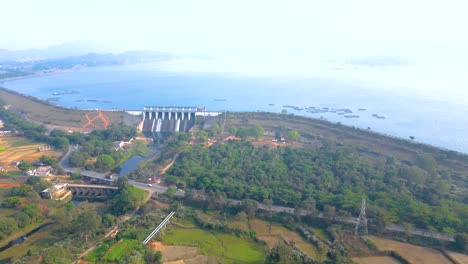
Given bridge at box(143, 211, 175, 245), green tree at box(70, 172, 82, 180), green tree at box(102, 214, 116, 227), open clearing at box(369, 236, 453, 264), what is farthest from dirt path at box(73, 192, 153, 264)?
open clearing at box(369, 236, 453, 264)

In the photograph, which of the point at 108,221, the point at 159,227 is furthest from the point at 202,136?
the point at 159,227

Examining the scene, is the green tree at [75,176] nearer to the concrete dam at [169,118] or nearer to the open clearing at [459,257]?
the concrete dam at [169,118]

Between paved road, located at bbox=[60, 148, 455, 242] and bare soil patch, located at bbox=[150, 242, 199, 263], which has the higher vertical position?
paved road, located at bbox=[60, 148, 455, 242]

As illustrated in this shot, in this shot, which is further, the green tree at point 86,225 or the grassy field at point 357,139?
the grassy field at point 357,139

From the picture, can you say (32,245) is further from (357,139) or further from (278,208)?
(357,139)

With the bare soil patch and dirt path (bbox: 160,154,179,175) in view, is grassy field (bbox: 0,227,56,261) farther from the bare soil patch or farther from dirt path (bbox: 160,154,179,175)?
dirt path (bbox: 160,154,179,175)

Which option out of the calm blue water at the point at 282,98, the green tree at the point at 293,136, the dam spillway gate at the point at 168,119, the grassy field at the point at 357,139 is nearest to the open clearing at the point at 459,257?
the grassy field at the point at 357,139

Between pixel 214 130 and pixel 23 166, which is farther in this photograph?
pixel 214 130
